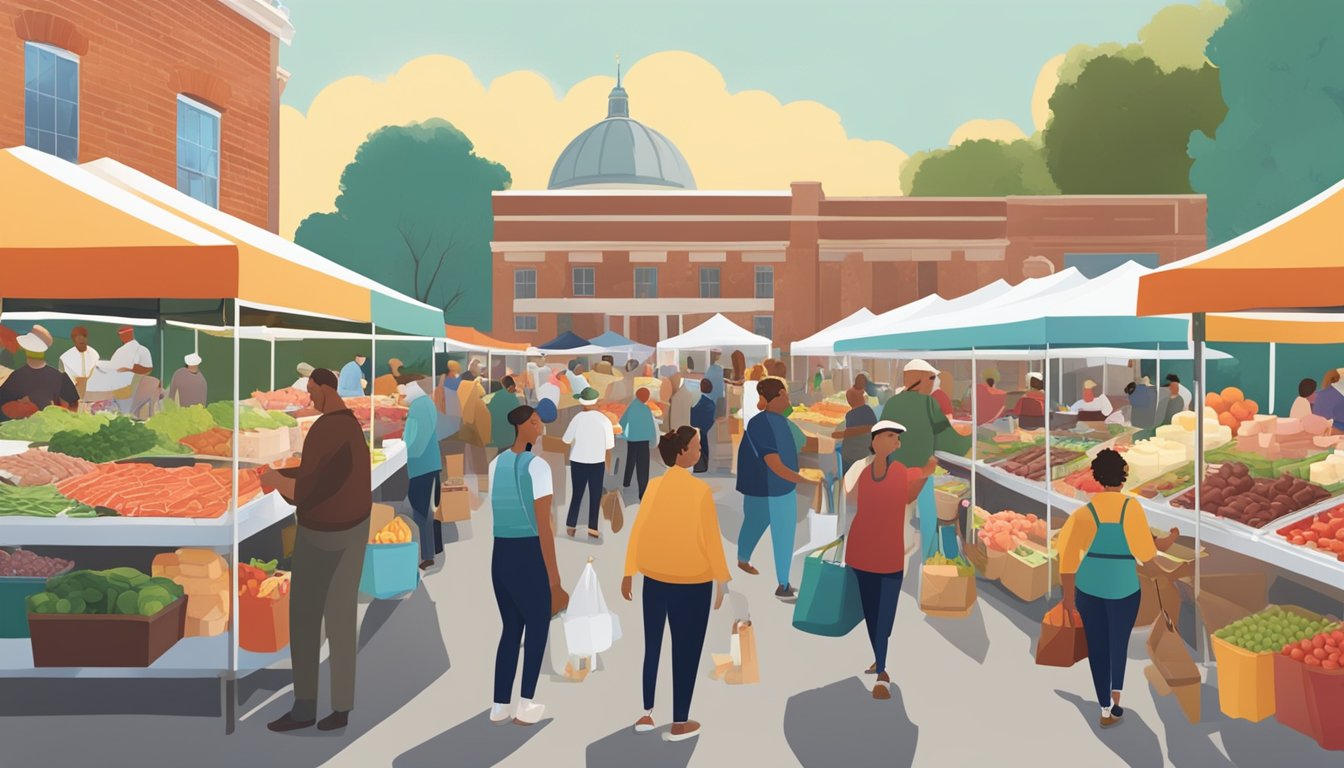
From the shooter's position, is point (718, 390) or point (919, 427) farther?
point (718, 390)

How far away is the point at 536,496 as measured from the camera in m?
5.64

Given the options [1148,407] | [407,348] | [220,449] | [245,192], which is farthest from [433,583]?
[407,348]

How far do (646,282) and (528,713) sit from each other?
4564cm

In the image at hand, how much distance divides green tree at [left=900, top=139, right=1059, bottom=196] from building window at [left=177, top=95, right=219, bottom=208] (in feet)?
192

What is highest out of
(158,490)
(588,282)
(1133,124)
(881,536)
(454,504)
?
(1133,124)

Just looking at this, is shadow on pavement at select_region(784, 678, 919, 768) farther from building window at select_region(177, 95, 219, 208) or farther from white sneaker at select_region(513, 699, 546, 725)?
building window at select_region(177, 95, 219, 208)

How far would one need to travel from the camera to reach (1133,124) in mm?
60219

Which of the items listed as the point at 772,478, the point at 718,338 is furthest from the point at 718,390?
the point at 772,478

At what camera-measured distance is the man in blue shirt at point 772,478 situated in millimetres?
8695

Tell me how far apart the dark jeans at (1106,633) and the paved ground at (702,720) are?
0.28 m

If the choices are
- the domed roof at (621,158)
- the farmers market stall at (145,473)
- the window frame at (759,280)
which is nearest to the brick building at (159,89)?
the farmers market stall at (145,473)

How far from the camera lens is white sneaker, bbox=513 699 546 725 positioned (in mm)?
5840

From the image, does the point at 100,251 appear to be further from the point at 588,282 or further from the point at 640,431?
the point at 588,282

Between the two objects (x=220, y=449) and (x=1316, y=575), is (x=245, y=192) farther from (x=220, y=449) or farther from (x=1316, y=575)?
(x=1316, y=575)
